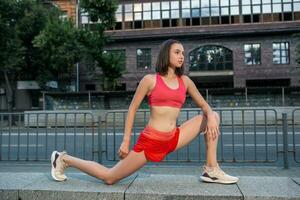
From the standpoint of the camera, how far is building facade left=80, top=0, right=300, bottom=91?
1390 inches

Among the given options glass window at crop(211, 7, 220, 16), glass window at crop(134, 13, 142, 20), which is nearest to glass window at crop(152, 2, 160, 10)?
glass window at crop(134, 13, 142, 20)

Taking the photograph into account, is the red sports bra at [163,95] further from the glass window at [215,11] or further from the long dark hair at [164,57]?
the glass window at [215,11]

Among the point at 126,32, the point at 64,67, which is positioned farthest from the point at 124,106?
the point at 126,32

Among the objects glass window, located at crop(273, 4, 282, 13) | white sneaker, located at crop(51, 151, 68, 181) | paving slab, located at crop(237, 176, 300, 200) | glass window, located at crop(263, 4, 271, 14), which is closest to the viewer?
paving slab, located at crop(237, 176, 300, 200)

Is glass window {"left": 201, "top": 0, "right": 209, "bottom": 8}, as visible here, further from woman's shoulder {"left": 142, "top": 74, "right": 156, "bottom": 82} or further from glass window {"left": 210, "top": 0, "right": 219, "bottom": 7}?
woman's shoulder {"left": 142, "top": 74, "right": 156, "bottom": 82}

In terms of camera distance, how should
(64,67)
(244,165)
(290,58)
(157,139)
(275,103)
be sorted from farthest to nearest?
(290,58) < (64,67) < (275,103) < (244,165) < (157,139)

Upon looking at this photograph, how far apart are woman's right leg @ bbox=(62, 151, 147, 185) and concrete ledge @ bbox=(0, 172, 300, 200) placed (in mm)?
110

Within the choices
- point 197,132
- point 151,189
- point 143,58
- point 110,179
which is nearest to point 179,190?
point 151,189

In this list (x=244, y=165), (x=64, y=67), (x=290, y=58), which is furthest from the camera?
(x=290, y=58)

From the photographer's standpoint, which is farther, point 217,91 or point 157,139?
point 217,91

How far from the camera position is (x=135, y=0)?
37.9m

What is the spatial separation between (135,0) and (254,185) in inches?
1371

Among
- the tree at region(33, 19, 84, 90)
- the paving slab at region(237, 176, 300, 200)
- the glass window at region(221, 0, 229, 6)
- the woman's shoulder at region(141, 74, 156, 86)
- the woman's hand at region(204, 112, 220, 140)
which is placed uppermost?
the glass window at region(221, 0, 229, 6)

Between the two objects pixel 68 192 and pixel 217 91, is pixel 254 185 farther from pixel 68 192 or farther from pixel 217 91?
pixel 217 91
